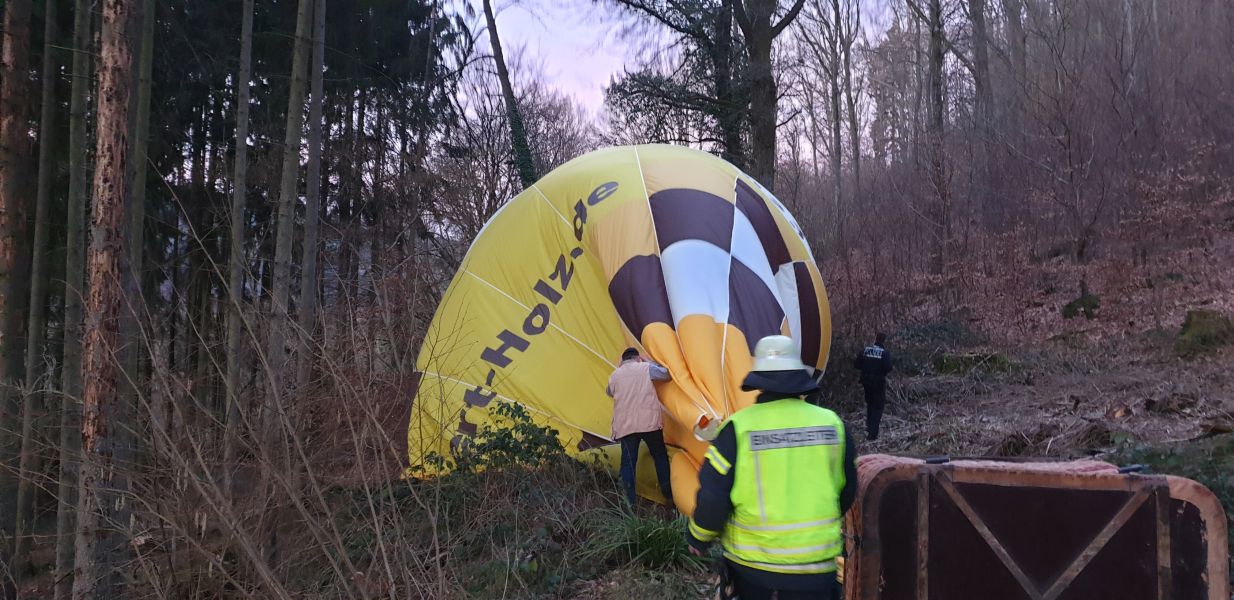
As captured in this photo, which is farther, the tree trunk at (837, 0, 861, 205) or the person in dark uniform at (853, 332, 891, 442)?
the tree trunk at (837, 0, 861, 205)

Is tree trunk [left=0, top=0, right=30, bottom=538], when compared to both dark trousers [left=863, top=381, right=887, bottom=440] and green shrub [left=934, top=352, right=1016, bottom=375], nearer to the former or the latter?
dark trousers [left=863, top=381, right=887, bottom=440]

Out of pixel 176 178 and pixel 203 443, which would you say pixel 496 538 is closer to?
pixel 203 443

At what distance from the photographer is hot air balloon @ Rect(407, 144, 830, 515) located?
24.7ft

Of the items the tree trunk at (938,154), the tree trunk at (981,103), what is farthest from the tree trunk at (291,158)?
the tree trunk at (981,103)

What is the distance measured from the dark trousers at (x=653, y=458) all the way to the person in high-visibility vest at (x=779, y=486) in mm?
4088

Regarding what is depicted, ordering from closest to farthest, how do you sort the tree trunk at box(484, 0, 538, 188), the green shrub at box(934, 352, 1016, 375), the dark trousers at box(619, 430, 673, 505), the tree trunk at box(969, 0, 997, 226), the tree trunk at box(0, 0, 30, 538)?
1. the dark trousers at box(619, 430, 673, 505)
2. the tree trunk at box(0, 0, 30, 538)
3. the green shrub at box(934, 352, 1016, 375)
4. the tree trunk at box(484, 0, 538, 188)
5. the tree trunk at box(969, 0, 997, 226)

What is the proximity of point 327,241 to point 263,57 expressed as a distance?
14.1 ft

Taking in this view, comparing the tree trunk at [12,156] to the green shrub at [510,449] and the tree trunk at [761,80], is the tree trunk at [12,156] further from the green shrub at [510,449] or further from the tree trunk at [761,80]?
the tree trunk at [761,80]

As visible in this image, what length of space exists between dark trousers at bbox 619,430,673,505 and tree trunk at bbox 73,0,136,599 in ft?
13.4

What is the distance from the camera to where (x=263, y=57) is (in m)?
16.7

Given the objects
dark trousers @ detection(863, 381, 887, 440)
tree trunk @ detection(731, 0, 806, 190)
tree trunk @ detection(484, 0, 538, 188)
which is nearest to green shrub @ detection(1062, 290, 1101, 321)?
tree trunk @ detection(731, 0, 806, 190)

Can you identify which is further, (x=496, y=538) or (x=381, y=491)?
(x=496, y=538)

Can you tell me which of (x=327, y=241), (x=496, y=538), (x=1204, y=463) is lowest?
(x=496, y=538)

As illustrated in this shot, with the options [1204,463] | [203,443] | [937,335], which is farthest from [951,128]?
[203,443]
